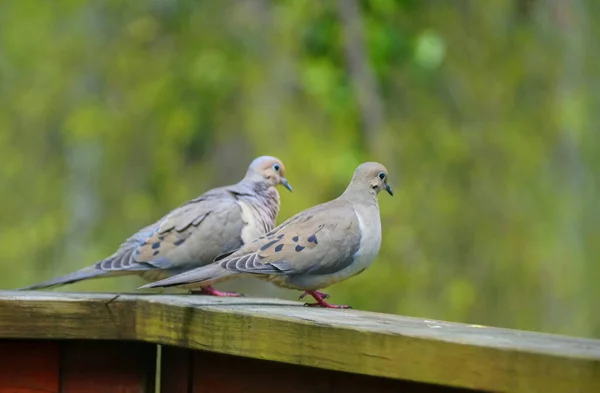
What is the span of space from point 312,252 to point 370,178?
0.37m

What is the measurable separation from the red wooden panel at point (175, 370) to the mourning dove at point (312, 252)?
21.6 inches

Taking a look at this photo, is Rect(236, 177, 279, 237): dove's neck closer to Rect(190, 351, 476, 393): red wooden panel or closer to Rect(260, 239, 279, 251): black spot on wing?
Rect(260, 239, 279, 251): black spot on wing

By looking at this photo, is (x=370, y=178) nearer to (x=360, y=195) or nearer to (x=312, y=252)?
(x=360, y=195)

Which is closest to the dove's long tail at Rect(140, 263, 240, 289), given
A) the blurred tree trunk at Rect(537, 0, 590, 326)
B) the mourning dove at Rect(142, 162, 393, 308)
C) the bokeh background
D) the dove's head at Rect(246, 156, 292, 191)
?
the mourning dove at Rect(142, 162, 393, 308)

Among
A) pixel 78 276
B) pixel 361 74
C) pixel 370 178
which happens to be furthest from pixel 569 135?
pixel 78 276

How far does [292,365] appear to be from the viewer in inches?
75.1

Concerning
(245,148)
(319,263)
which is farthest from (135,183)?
(319,263)

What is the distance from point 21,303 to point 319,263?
94 cm

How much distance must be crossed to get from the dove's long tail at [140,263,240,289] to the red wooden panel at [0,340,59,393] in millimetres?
417

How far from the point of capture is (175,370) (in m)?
2.25

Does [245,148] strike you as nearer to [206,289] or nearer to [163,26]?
[163,26]

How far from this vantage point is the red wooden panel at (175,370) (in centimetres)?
220

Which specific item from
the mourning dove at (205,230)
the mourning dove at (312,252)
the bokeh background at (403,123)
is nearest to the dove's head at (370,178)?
the mourning dove at (312,252)

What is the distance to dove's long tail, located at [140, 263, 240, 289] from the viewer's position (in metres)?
2.70
